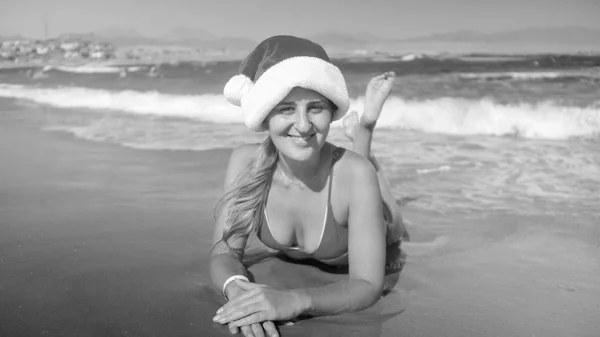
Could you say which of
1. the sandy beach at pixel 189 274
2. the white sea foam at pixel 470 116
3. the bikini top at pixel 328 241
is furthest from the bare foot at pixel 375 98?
the white sea foam at pixel 470 116

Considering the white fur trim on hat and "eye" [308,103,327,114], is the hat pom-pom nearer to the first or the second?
the white fur trim on hat

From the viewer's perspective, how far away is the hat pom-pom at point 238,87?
245 centimetres

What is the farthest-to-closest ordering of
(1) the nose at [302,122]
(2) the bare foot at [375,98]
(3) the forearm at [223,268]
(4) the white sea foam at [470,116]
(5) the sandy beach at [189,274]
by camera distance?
(4) the white sea foam at [470,116], (2) the bare foot at [375,98], (3) the forearm at [223,268], (5) the sandy beach at [189,274], (1) the nose at [302,122]

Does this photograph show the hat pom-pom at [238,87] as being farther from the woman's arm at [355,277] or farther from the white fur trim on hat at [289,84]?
the woman's arm at [355,277]

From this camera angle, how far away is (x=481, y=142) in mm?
8633

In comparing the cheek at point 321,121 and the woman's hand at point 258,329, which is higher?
the cheek at point 321,121

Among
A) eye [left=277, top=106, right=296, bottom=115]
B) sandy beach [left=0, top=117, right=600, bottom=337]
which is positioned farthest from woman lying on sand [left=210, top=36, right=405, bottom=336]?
sandy beach [left=0, top=117, right=600, bottom=337]

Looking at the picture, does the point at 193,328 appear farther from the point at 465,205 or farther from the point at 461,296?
the point at 465,205

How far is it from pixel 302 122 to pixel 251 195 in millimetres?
568

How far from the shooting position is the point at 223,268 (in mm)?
2637

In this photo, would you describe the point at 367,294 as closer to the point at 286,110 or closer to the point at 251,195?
the point at 251,195

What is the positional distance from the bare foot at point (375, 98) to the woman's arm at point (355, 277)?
4.25 ft

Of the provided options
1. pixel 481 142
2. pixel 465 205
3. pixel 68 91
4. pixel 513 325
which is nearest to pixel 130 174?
pixel 465 205

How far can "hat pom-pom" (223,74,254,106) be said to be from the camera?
2454mm
